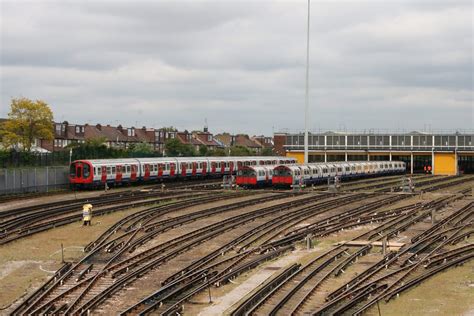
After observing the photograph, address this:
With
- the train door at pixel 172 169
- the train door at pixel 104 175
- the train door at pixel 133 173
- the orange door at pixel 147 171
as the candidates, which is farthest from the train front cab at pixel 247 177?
the train door at pixel 104 175

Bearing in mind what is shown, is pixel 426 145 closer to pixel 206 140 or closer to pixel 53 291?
pixel 206 140

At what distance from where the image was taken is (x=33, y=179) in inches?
2375

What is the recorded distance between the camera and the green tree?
81875 mm

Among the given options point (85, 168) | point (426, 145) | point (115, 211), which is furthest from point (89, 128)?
point (115, 211)

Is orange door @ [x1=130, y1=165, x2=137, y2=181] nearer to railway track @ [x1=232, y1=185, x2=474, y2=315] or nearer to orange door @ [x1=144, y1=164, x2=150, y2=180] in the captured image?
orange door @ [x1=144, y1=164, x2=150, y2=180]

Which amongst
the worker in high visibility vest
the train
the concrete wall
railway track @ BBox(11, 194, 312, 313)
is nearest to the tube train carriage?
the train

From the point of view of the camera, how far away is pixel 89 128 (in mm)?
127312

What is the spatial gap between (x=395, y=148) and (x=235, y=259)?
83928 mm

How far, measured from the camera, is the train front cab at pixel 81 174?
61531mm

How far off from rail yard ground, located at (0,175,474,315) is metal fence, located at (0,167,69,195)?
6537mm

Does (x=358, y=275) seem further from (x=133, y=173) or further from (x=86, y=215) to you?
(x=133, y=173)

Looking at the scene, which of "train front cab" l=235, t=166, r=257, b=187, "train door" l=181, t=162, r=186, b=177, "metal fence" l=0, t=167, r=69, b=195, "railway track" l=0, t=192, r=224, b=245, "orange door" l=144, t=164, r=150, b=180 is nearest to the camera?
"railway track" l=0, t=192, r=224, b=245

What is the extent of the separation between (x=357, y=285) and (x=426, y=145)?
86.2 m

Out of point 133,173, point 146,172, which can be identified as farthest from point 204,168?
point 133,173
